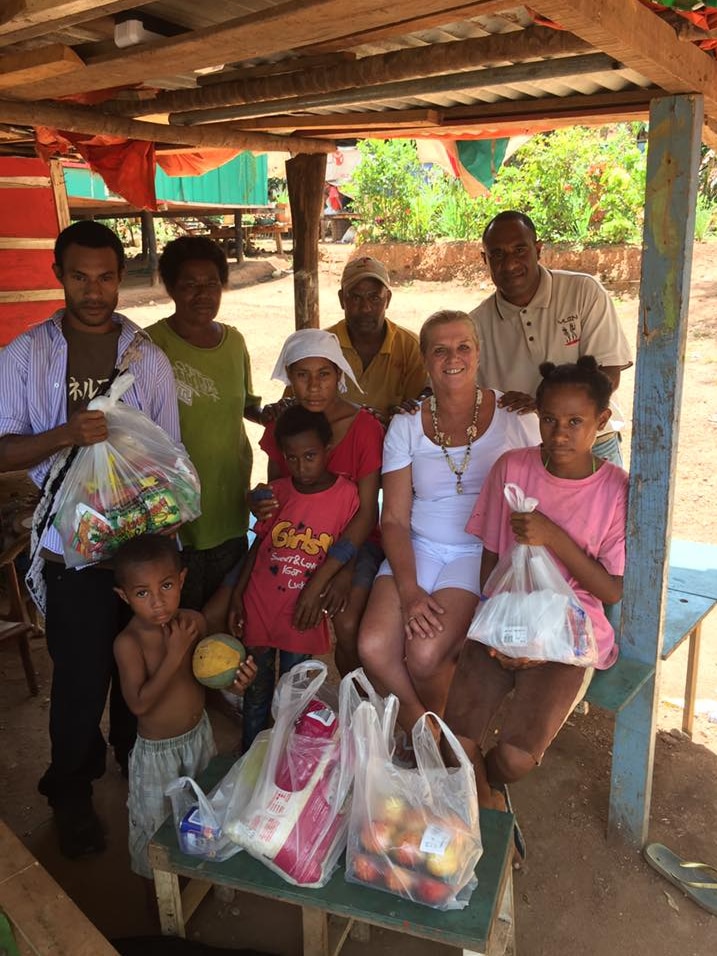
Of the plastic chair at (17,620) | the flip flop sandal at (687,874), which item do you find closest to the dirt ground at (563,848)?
the flip flop sandal at (687,874)

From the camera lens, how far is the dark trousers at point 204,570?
10.7ft

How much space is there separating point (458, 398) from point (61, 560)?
4.92 ft

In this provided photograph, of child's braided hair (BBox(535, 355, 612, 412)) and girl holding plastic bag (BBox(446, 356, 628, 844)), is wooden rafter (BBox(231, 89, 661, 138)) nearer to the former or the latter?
child's braided hair (BBox(535, 355, 612, 412))

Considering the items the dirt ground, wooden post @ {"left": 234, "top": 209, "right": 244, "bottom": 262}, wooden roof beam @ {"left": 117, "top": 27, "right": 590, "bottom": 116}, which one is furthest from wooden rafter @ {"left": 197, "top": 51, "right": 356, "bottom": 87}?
wooden post @ {"left": 234, "top": 209, "right": 244, "bottom": 262}

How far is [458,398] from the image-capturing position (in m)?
2.94

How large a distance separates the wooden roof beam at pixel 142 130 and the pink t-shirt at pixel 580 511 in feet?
7.64

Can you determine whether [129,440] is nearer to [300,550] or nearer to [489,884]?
[300,550]

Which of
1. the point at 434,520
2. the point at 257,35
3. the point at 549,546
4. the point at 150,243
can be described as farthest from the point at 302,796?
the point at 150,243

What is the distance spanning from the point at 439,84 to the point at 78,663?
232cm

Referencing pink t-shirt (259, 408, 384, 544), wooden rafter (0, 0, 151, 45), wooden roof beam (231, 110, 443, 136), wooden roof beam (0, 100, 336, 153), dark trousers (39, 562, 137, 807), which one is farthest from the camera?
wooden roof beam (231, 110, 443, 136)

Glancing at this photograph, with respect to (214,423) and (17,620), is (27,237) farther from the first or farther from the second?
(214,423)

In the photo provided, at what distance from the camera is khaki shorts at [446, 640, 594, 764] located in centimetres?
251

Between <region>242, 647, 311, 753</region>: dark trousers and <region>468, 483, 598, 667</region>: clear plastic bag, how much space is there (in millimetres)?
823

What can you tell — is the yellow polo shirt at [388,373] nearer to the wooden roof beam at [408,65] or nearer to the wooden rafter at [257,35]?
the wooden roof beam at [408,65]
